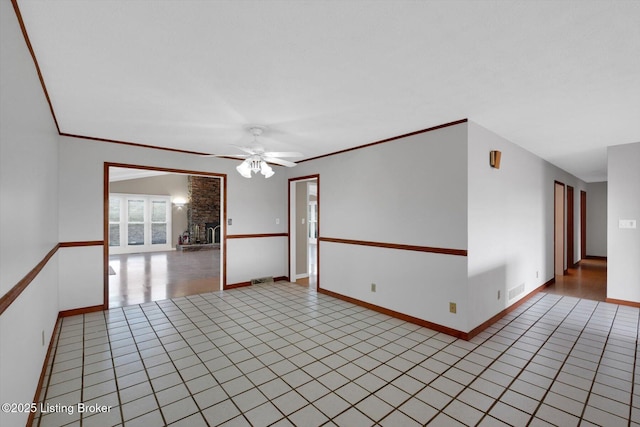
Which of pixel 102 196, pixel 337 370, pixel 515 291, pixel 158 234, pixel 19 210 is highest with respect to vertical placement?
pixel 102 196

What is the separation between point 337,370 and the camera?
8.53 feet

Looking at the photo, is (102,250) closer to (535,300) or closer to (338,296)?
(338,296)

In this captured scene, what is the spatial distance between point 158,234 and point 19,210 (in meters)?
10.4

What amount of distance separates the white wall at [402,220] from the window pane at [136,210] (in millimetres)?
8586

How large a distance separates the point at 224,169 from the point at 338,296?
2.98m

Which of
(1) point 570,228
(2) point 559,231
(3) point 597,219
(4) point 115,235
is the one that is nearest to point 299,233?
(2) point 559,231

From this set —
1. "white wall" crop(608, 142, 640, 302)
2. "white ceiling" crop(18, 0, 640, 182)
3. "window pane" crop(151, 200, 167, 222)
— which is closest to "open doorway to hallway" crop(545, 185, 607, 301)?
"white wall" crop(608, 142, 640, 302)

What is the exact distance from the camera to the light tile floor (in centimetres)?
204

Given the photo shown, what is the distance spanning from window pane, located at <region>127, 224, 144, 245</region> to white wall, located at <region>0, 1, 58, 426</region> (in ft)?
30.1

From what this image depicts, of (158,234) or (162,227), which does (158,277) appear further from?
(162,227)

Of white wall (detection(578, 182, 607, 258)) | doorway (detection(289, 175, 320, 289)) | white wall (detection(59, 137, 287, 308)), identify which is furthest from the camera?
white wall (detection(578, 182, 607, 258))

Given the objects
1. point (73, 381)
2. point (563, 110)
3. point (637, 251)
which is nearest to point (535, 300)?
point (637, 251)

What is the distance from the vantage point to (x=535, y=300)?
4.63 meters

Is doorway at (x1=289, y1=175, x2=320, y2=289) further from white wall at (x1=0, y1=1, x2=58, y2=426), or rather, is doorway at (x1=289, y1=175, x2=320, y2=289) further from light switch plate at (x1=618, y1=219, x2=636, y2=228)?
light switch plate at (x1=618, y1=219, x2=636, y2=228)
